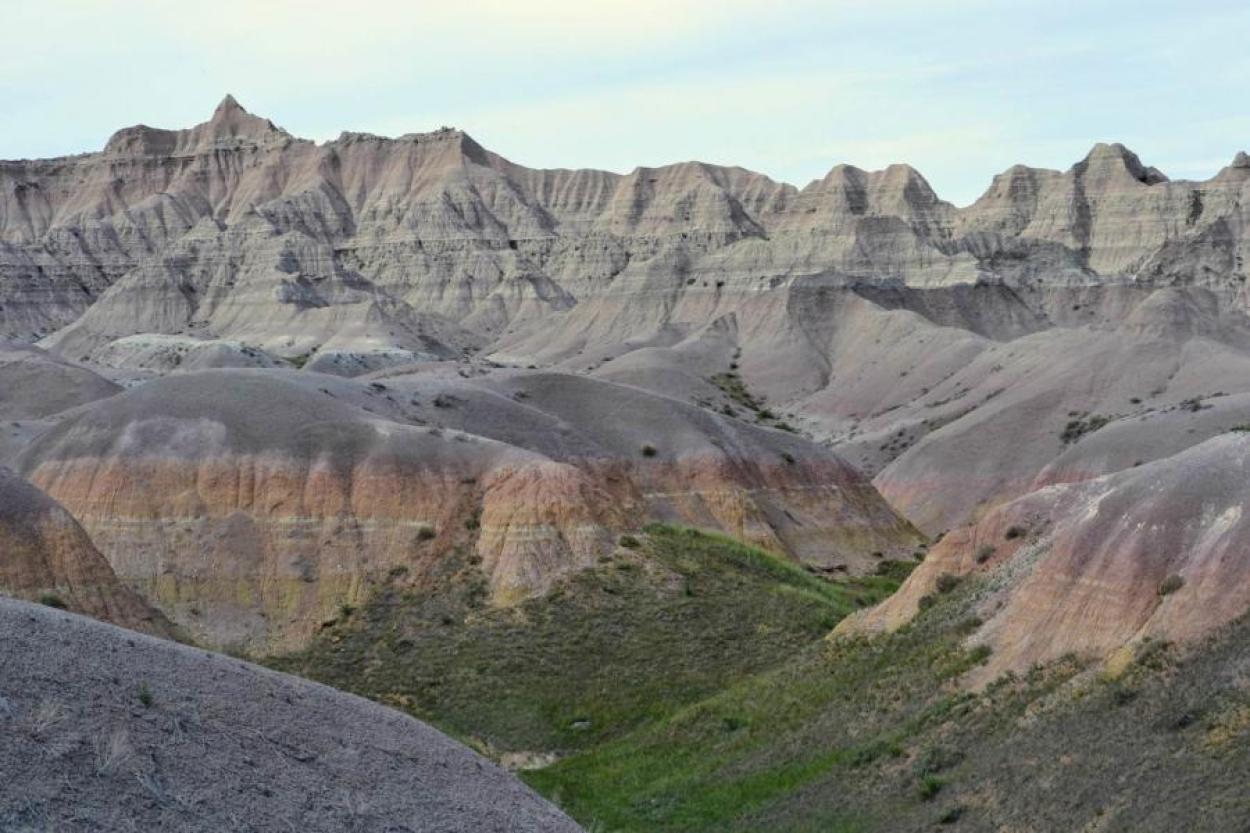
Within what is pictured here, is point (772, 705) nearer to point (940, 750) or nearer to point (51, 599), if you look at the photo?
point (940, 750)

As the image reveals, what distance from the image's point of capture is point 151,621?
137 feet

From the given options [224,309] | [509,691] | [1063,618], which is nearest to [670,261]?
[224,309]

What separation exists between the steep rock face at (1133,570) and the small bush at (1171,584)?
2 cm

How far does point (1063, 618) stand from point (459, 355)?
457 feet

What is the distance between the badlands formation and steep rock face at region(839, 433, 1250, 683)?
71mm

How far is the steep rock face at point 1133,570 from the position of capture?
29.4 meters

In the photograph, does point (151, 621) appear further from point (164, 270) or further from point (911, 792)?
point (164, 270)

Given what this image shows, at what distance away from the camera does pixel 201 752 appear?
18.7 meters

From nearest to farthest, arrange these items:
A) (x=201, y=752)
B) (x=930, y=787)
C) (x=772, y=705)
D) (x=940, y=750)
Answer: (x=201, y=752)
(x=930, y=787)
(x=940, y=750)
(x=772, y=705)

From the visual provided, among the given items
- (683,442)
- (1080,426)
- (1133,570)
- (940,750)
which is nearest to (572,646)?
(940,750)

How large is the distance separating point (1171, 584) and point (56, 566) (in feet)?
81.0

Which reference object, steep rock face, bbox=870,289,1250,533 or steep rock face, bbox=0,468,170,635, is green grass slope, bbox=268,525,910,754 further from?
steep rock face, bbox=870,289,1250,533

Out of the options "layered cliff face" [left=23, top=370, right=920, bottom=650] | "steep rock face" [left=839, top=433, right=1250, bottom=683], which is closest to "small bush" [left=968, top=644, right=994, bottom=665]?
"steep rock face" [left=839, top=433, right=1250, bottom=683]

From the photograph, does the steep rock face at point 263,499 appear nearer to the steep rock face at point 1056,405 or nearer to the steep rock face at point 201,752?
the steep rock face at point 201,752
